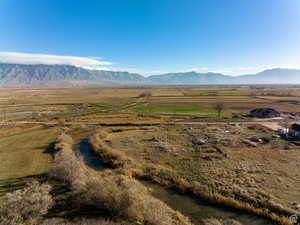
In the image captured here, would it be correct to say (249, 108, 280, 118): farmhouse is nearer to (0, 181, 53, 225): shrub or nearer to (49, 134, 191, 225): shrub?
(49, 134, 191, 225): shrub

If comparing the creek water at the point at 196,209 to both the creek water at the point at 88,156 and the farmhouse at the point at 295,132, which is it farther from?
the farmhouse at the point at 295,132

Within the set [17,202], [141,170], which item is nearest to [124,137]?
[141,170]

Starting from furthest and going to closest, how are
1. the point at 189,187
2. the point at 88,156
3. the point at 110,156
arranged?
the point at 88,156 < the point at 110,156 < the point at 189,187

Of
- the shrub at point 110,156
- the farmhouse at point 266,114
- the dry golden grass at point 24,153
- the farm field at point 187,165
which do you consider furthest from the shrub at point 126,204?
the farmhouse at point 266,114

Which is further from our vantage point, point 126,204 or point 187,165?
point 187,165

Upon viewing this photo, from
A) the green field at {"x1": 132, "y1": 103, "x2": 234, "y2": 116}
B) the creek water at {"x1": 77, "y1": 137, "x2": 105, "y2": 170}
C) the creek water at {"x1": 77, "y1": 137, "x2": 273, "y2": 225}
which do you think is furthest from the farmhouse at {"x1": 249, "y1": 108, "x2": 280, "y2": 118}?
the creek water at {"x1": 77, "y1": 137, "x2": 105, "y2": 170}

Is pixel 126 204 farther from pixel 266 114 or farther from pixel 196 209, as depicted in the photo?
pixel 266 114

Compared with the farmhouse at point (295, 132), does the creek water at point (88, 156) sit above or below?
below

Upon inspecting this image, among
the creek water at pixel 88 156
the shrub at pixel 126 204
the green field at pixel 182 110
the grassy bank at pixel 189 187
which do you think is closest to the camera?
the shrub at pixel 126 204

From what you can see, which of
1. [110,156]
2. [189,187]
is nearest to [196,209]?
[189,187]

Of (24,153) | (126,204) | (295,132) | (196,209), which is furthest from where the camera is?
(295,132)

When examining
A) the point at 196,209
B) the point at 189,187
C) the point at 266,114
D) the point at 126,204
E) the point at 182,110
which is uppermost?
the point at 266,114
